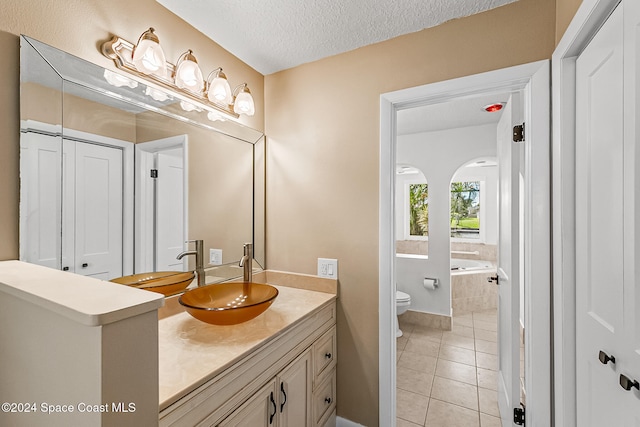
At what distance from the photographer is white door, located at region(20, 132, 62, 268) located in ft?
3.19

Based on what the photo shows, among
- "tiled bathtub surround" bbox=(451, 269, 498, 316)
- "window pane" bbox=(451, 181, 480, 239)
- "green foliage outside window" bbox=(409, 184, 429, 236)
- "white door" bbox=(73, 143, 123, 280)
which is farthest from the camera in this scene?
"green foliage outside window" bbox=(409, 184, 429, 236)

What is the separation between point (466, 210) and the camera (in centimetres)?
508

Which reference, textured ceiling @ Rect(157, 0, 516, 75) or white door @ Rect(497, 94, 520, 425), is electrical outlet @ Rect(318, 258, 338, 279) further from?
textured ceiling @ Rect(157, 0, 516, 75)

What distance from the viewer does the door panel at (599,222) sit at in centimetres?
84

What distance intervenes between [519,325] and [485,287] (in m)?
2.62

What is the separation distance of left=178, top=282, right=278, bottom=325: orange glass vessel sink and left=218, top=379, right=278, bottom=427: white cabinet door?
0.29 m

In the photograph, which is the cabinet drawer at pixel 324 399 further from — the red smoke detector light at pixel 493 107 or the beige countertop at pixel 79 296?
the red smoke detector light at pixel 493 107

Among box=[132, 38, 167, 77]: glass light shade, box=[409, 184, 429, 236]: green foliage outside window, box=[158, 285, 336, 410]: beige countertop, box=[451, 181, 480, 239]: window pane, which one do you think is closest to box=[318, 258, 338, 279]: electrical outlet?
box=[158, 285, 336, 410]: beige countertop

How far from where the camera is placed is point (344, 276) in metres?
1.77

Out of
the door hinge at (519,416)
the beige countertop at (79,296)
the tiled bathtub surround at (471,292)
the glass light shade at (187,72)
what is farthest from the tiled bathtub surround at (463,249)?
the beige countertop at (79,296)

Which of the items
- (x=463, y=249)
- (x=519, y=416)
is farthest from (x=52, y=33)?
(x=463, y=249)

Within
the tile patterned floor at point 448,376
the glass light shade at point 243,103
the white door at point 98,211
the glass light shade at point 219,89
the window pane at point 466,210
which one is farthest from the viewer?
the window pane at point 466,210

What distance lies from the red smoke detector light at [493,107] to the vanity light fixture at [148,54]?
265 centimetres

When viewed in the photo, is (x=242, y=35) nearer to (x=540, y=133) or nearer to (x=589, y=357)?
(x=540, y=133)
